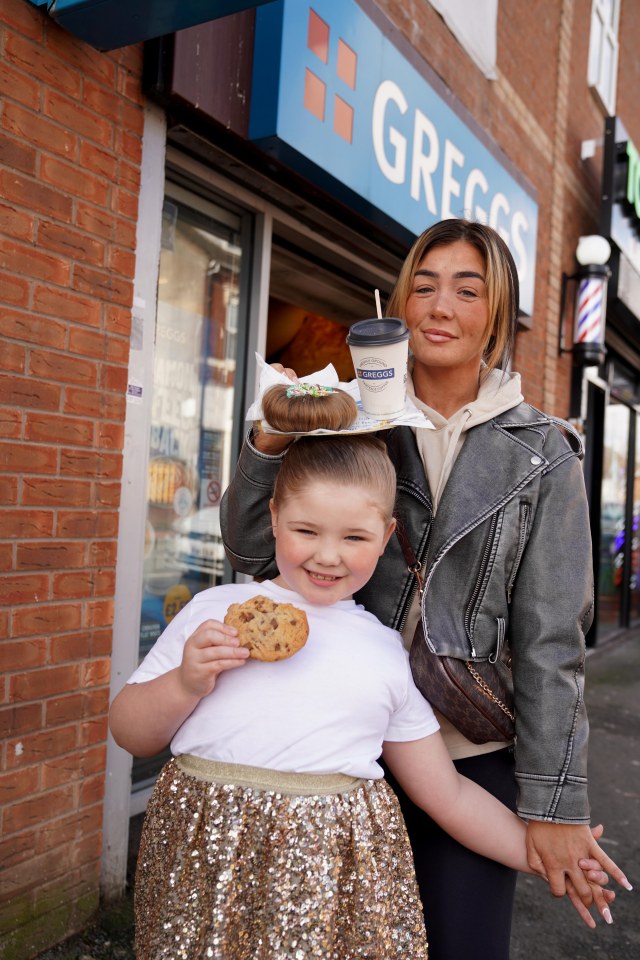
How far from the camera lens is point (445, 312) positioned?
1.73m

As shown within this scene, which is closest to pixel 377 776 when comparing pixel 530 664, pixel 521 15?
pixel 530 664

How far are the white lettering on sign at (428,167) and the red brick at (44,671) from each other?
225 centimetres

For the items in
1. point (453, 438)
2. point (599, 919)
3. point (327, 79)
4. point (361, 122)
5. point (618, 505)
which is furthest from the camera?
point (618, 505)

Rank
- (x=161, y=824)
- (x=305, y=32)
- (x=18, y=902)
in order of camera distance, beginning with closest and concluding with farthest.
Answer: (x=161, y=824)
(x=18, y=902)
(x=305, y=32)

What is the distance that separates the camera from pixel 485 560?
1620 millimetres

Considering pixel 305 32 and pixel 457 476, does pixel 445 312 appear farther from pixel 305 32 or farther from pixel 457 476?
pixel 305 32

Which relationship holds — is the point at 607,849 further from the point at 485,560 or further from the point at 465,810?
the point at 485,560

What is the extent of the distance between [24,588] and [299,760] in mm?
1352

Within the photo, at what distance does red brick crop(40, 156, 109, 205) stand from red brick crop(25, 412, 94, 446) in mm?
725

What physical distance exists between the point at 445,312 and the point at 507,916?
1.35 m

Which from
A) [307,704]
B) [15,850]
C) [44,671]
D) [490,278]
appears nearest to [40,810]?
[15,850]

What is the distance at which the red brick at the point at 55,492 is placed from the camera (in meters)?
2.37

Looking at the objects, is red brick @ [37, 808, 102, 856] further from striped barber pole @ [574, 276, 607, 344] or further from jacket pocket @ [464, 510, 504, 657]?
striped barber pole @ [574, 276, 607, 344]

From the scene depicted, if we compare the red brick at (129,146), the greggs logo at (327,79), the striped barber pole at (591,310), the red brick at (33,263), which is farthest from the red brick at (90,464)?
the striped barber pole at (591,310)
